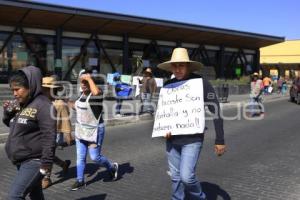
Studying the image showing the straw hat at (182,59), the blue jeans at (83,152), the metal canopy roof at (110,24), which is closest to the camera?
the straw hat at (182,59)

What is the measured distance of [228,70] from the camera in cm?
4028

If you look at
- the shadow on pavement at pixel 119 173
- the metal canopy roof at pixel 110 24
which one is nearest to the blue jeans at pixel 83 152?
the shadow on pavement at pixel 119 173

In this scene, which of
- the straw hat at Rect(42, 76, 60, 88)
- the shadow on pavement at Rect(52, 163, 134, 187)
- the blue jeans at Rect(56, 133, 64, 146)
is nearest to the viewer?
the straw hat at Rect(42, 76, 60, 88)

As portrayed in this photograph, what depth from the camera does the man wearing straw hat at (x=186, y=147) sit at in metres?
4.97

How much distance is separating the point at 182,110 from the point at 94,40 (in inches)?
955

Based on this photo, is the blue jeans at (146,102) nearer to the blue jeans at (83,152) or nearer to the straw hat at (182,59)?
the blue jeans at (83,152)

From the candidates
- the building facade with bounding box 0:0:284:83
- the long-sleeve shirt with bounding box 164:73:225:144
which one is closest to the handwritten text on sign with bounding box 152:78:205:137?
the long-sleeve shirt with bounding box 164:73:225:144

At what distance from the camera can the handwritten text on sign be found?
16.6 feet

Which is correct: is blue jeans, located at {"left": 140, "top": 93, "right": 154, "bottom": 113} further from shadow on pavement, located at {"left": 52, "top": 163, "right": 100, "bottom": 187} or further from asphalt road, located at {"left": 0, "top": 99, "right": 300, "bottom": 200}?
shadow on pavement, located at {"left": 52, "top": 163, "right": 100, "bottom": 187}

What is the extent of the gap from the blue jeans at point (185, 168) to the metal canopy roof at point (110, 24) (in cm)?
1890

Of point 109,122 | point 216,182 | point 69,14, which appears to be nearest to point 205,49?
point 69,14

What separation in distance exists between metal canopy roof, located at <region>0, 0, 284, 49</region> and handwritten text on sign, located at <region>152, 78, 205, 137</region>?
18582 millimetres

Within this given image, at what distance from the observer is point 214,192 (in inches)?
265

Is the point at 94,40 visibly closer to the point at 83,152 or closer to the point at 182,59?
the point at 83,152
